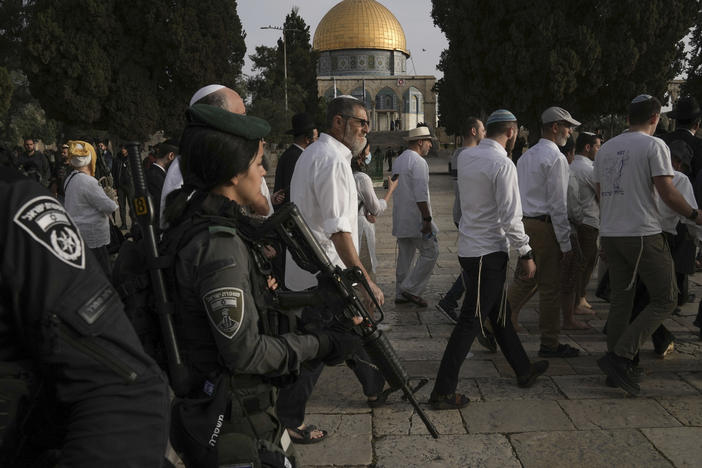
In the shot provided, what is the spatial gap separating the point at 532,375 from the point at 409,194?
2.65m

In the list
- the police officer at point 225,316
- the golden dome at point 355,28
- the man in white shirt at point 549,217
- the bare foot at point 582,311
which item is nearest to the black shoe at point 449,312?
the man in white shirt at point 549,217

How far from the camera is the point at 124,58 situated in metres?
29.5

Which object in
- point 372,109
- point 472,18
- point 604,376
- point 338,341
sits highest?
point 472,18

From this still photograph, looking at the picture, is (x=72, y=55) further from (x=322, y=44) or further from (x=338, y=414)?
(x=322, y=44)

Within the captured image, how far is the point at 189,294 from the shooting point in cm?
174

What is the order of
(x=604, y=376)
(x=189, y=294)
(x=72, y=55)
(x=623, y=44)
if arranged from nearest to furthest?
(x=189, y=294) → (x=604, y=376) → (x=623, y=44) → (x=72, y=55)

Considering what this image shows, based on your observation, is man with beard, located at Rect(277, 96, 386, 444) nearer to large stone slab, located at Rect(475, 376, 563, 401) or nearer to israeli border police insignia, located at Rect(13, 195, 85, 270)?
large stone slab, located at Rect(475, 376, 563, 401)

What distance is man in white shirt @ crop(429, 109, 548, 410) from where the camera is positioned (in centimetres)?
391

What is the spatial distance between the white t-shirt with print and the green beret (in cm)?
300

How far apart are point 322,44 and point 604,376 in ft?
241

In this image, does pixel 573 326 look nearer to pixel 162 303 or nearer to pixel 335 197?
pixel 335 197

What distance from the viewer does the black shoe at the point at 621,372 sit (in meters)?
4.08

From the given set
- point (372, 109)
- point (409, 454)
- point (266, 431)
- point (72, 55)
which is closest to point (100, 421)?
point (266, 431)

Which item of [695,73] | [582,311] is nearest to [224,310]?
[582,311]
